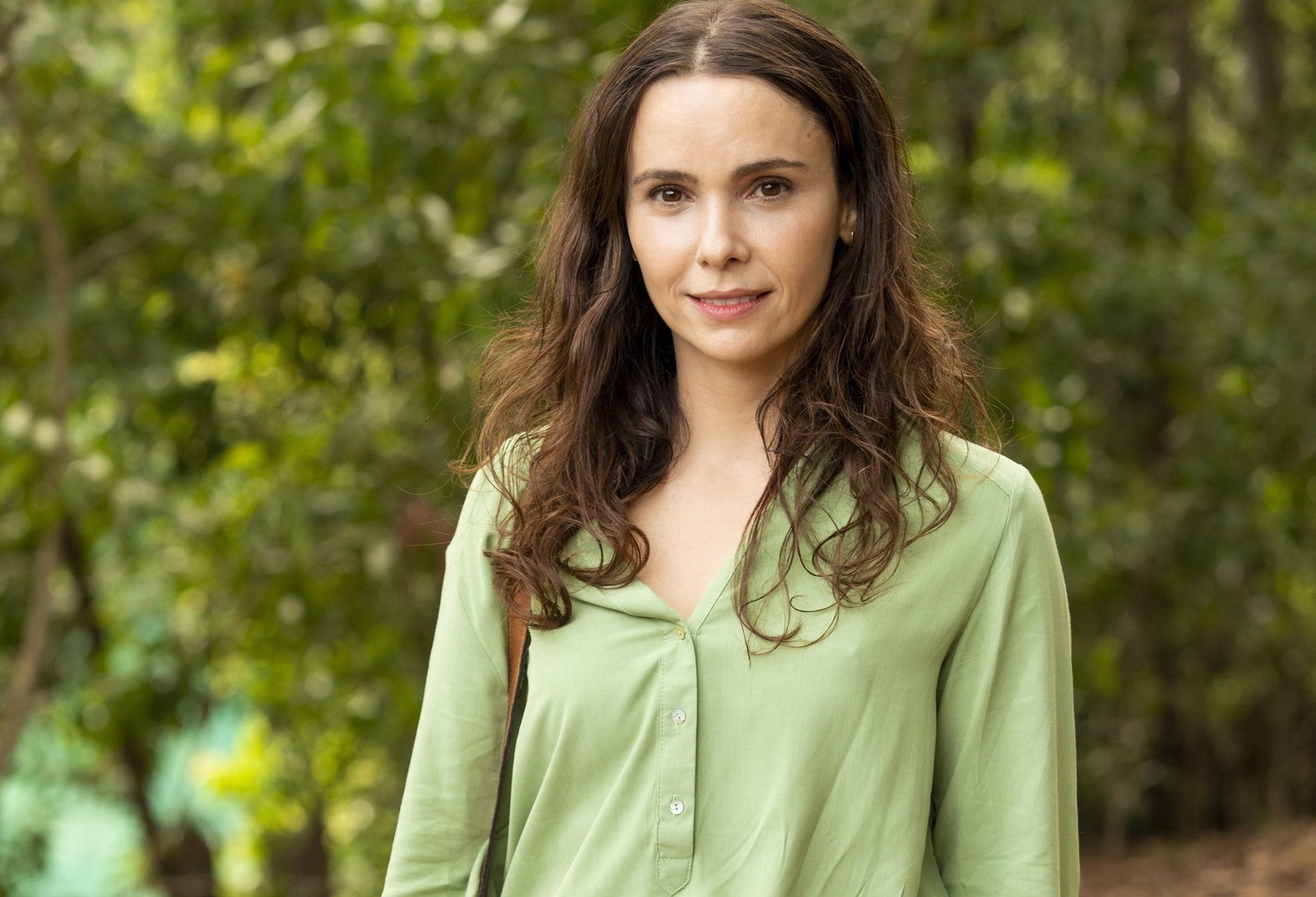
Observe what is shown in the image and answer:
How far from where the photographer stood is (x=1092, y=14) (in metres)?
3.31

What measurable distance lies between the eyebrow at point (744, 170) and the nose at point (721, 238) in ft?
0.12

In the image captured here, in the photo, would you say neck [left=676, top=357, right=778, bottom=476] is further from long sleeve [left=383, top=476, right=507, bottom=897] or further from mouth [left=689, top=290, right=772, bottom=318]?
long sleeve [left=383, top=476, right=507, bottom=897]

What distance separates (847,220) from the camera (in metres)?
1.55

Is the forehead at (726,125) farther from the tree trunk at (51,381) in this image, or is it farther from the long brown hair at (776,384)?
the tree trunk at (51,381)

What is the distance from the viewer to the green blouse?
1.41m

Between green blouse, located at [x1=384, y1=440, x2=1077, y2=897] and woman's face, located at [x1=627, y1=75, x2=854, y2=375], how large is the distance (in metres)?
0.21

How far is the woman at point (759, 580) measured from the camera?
1418 millimetres

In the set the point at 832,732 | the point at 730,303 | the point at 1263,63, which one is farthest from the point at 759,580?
the point at 1263,63

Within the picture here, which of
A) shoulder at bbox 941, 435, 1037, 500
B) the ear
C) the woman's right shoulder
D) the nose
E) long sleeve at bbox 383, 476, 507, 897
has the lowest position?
long sleeve at bbox 383, 476, 507, 897

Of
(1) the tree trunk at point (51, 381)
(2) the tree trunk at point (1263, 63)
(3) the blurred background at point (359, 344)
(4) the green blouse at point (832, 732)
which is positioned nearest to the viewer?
(4) the green blouse at point (832, 732)

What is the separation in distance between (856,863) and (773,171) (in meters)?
0.66

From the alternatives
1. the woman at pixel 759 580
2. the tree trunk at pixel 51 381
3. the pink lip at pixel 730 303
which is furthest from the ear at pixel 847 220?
the tree trunk at pixel 51 381

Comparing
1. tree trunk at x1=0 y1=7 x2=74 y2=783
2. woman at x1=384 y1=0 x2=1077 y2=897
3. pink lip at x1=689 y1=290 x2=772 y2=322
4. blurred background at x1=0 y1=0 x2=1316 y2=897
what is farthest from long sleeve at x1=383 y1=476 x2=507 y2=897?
tree trunk at x1=0 y1=7 x2=74 y2=783

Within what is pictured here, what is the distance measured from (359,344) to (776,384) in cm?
215
